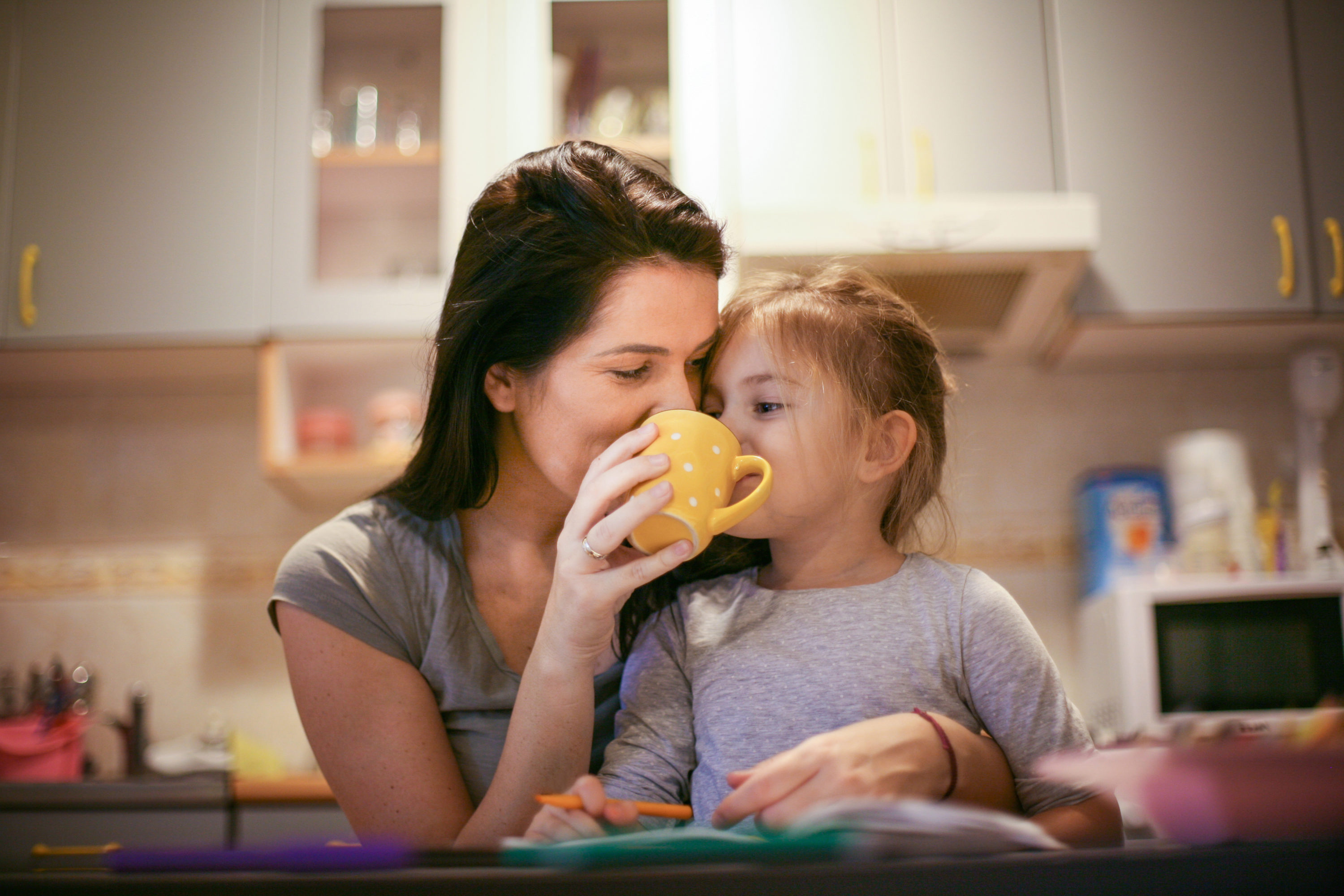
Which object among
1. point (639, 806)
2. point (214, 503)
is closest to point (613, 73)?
point (214, 503)

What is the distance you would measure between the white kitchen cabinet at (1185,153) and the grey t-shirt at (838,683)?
132cm

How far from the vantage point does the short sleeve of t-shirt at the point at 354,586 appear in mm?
1030

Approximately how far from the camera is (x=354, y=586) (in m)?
1.05

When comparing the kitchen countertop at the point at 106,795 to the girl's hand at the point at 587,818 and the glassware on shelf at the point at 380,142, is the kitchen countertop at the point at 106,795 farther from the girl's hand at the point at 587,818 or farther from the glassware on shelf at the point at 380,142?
the girl's hand at the point at 587,818

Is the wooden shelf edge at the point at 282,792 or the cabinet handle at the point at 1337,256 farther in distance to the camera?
the cabinet handle at the point at 1337,256

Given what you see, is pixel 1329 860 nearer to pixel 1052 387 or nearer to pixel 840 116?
pixel 840 116

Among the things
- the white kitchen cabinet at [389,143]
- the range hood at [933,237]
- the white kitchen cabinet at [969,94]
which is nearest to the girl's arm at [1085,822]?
the range hood at [933,237]

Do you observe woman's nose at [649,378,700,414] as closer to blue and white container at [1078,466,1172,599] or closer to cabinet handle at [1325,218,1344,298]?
blue and white container at [1078,466,1172,599]

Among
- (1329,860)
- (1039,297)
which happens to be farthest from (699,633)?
(1039,297)

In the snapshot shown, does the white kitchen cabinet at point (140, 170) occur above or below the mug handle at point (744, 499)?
above

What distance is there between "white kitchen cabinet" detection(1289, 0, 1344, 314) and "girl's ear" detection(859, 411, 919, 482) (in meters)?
1.45

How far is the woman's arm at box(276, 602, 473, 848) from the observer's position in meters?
0.98

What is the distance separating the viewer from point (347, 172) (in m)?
2.27

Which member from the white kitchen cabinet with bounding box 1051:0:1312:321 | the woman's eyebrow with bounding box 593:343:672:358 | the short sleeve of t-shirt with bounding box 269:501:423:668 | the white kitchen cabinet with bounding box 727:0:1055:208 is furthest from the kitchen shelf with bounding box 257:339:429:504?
the white kitchen cabinet with bounding box 1051:0:1312:321
